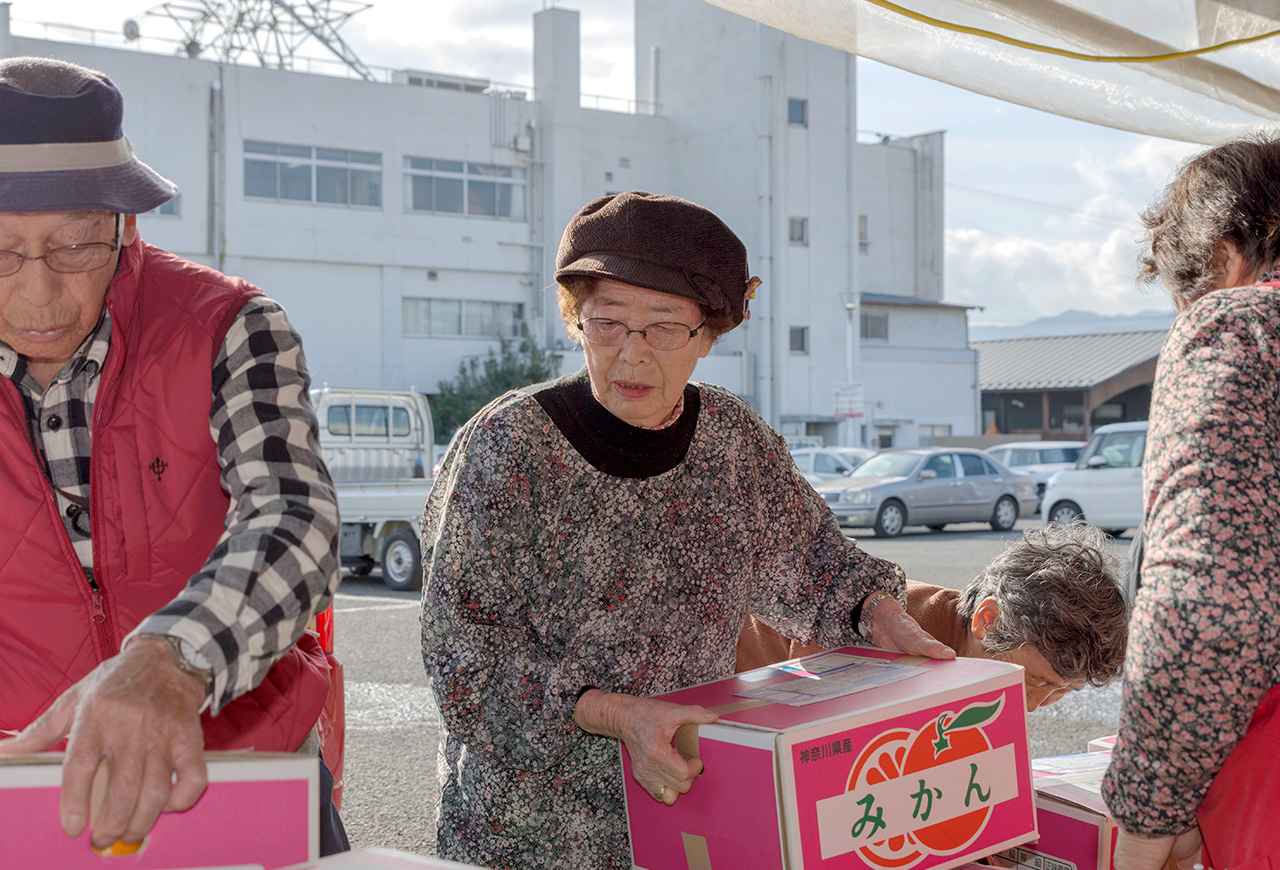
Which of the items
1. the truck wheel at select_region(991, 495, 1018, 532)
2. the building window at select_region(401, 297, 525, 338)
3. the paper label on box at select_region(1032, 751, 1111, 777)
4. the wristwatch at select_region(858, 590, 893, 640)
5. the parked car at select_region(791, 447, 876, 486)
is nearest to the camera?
the wristwatch at select_region(858, 590, 893, 640)

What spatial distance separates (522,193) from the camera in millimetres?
31078

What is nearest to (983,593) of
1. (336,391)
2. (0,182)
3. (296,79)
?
(0,182)

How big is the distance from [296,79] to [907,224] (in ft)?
68.1

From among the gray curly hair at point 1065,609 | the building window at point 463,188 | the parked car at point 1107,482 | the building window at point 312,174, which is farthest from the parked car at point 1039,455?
the gray curly hair at point 1065,609

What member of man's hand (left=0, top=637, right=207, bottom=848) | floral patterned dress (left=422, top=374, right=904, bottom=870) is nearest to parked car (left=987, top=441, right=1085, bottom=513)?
floral patterned dress (left=422, top=374, right=904, bottom=870)

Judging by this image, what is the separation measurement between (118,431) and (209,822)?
1.86 feet

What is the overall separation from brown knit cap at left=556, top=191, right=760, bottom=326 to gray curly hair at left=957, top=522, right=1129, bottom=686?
95cm

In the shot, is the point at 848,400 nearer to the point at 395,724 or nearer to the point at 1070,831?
the point at 395,724

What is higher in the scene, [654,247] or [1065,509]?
[654,247]

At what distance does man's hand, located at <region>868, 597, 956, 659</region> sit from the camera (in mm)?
1942

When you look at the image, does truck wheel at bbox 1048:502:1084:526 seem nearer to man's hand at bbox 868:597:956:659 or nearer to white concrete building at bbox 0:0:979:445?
man's hand at bbox 868:597:956:659

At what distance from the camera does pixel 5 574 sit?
150 cm

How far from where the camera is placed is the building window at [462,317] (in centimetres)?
2955

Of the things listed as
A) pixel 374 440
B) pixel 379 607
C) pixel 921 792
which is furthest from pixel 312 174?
pixel 921 792
